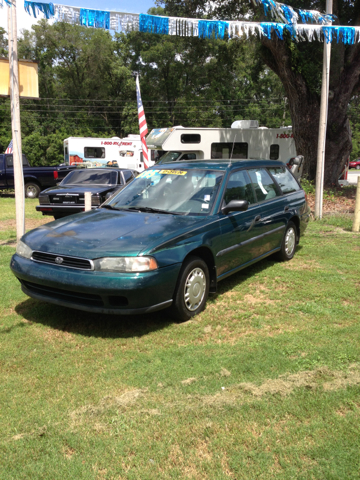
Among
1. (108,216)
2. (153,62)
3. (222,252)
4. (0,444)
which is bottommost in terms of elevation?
(0,444)

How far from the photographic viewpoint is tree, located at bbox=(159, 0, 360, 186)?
595 inches

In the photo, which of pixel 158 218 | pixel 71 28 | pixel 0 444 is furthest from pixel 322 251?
pixel 71 28

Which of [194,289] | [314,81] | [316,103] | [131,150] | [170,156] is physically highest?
[314,81]

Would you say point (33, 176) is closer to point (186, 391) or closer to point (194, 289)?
point (194, 289)

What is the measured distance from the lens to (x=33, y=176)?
1706 centimetres

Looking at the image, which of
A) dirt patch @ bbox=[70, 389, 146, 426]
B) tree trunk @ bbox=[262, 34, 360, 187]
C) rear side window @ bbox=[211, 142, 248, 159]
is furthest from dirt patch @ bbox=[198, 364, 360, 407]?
rear side window @ bbox=[211, 142, 248, 159]

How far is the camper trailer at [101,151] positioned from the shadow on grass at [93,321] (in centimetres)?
2040

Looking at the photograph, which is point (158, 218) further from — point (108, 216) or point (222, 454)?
point (222, 454)

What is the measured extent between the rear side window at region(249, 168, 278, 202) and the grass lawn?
59.6 inches

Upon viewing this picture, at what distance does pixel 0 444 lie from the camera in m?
2.62

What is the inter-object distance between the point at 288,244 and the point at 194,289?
2.85 meters

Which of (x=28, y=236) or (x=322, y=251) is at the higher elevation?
(x=28, y=236)

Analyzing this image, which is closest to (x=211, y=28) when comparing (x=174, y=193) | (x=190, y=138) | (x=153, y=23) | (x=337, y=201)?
(x=153, y=23)

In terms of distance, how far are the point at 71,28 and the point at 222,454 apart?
45.0m
